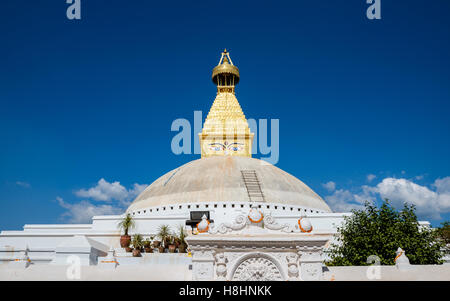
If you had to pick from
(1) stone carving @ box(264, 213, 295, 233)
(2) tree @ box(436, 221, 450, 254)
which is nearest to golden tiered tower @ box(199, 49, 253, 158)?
(2) tree @ box(436, 221, 450, 254)

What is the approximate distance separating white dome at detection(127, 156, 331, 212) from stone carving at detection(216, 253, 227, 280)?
21.6m

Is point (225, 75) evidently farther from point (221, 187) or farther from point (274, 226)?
point (274, 226)

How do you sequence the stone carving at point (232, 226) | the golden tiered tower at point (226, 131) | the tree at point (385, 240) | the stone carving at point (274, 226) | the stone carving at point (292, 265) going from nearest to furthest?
the stone carving at point (292, 265) < the stone carving at point (232, 226) < the stone carving at point (274, 226) < the tree at point (385, 240) < the golden tiered tower at point (226, 131)

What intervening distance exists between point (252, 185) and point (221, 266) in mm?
24418

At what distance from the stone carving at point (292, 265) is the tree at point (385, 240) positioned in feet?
29.3

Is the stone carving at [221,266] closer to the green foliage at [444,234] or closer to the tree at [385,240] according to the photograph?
the tree at [385,240]

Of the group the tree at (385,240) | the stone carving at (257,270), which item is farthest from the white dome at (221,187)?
the stone carving at (257,270)

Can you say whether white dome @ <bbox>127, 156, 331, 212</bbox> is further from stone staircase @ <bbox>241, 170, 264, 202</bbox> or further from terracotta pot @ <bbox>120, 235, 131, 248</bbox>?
terracotta pot @ <bbox>120, 235, 131, 248</bbox>

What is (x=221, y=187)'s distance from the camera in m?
33.8

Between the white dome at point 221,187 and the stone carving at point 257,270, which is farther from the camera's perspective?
the white dome at point 221,187

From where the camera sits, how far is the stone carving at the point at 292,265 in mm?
10289

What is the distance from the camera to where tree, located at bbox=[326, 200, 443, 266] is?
59.5 feet
